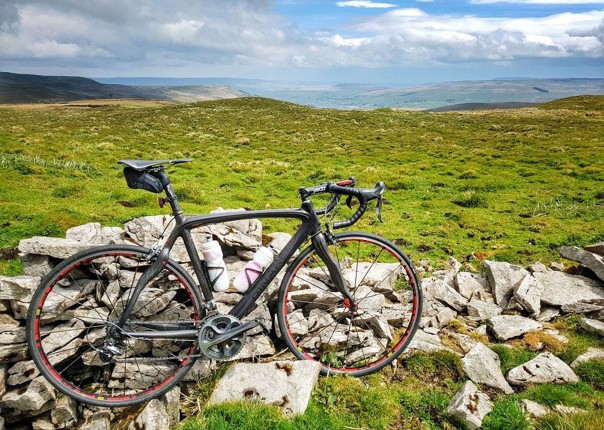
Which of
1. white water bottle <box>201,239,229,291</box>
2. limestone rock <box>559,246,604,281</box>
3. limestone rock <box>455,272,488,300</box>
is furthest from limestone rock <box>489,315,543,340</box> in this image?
white water bottle <box>201,239,229,291</box>

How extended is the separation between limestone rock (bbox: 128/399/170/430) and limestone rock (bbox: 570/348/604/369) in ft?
19.7

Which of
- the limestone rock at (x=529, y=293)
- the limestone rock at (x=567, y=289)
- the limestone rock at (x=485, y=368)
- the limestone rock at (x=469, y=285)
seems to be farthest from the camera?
the limestone rock at (x=469, y=285)

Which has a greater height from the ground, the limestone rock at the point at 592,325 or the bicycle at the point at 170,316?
the bicycle at the point at 170,316

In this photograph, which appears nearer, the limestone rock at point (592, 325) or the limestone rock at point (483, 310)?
the limestone rock at point (592, 325)

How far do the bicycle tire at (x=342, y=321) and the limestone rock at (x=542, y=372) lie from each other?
169 centimetres

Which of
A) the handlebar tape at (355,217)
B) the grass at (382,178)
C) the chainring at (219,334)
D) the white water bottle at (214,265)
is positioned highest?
the handlebar tape at (355,217)

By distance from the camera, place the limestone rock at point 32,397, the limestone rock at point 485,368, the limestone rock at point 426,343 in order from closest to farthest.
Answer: the limestone rock at point 32,397, the limestone rock at point 485,368, the limestone rock at point 426,343

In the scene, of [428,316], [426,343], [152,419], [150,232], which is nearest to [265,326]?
[152,419]

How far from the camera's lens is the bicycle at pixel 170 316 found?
4988 mm

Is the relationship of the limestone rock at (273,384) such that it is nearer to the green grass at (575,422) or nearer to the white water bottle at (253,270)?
the white water bottle at (253,270)

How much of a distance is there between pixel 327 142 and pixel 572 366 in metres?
43.1

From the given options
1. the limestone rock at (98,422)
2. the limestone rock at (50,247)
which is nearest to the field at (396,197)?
the limestone rock at (98,422)

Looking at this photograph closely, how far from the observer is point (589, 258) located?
8.77 meters

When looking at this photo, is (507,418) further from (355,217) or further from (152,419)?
(152,419)
